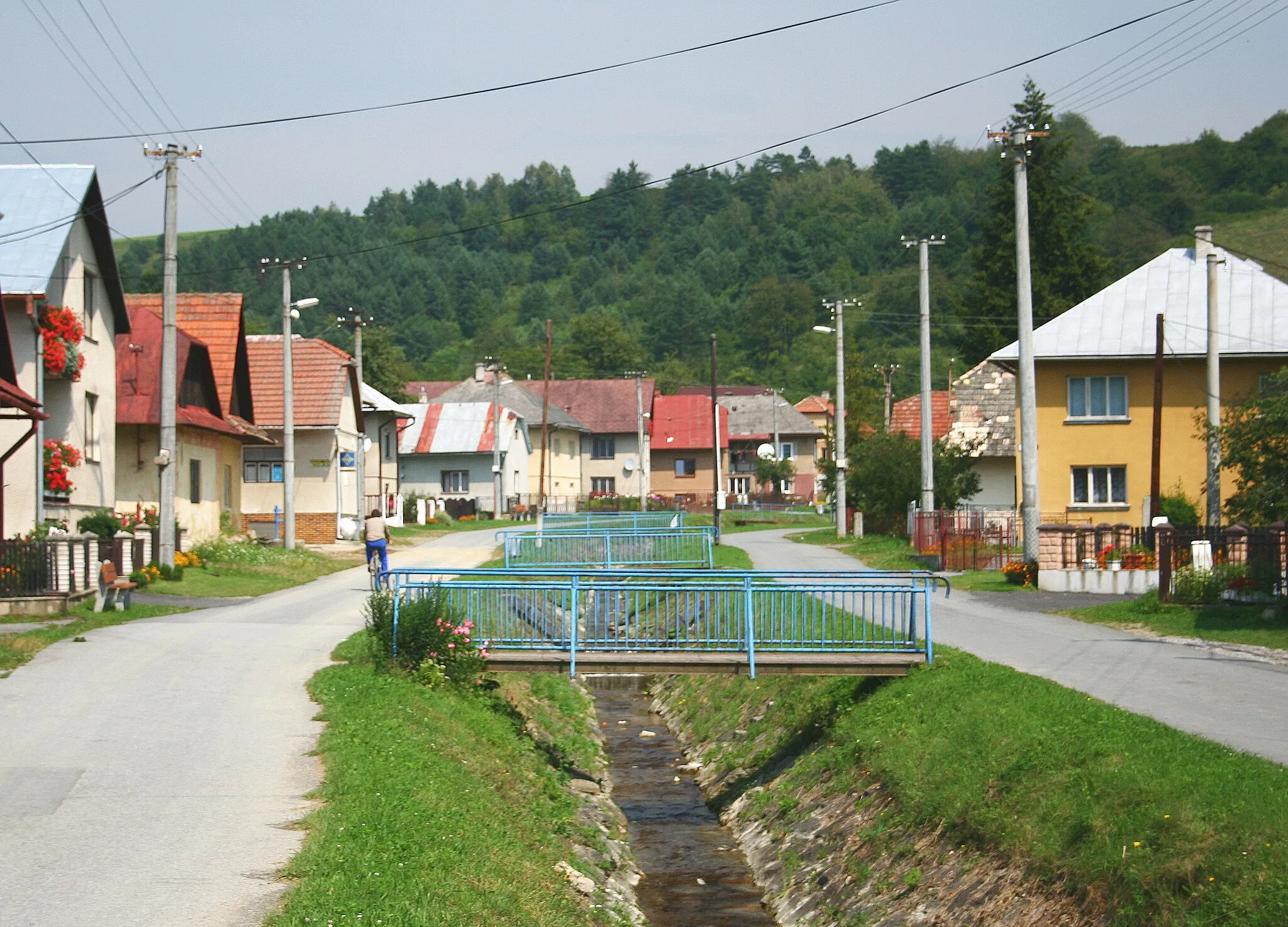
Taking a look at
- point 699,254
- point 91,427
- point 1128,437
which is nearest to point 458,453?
Answer: point 1128,437

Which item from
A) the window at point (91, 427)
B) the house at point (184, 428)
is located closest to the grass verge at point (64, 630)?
the window at point (91, 427)

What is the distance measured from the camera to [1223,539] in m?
22.8

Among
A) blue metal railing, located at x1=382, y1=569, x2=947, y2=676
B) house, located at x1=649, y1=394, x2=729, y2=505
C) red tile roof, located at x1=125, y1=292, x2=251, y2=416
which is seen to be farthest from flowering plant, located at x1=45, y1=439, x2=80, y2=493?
house, located at x1=649, y1=394, x2=729, y2=505

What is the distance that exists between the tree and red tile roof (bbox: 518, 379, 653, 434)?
67366 millimetres

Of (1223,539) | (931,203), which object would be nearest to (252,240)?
(931,203)

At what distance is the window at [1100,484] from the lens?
1516 inches

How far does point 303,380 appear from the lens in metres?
48.0

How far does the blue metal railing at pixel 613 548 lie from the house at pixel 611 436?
2188 inches

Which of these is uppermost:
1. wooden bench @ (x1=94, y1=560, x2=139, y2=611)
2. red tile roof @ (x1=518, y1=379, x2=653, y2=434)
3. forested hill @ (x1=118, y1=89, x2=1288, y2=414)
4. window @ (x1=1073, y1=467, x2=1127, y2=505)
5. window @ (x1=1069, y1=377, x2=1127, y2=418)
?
forested hill @ (x1=118, y1=89, x2=1288, y2=414)

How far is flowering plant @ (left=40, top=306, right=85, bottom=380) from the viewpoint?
27.1m

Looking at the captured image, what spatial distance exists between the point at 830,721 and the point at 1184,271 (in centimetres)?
3130

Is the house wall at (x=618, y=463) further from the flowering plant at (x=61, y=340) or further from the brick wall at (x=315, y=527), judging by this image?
the flowering plant at (x=61, y=340)

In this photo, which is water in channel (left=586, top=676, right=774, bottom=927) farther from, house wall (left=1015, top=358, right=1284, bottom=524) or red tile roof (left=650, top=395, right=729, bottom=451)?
red tile roof (left=650, top=395, right=729, bottom=451)

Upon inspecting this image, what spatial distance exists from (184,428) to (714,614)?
22.9 meters
